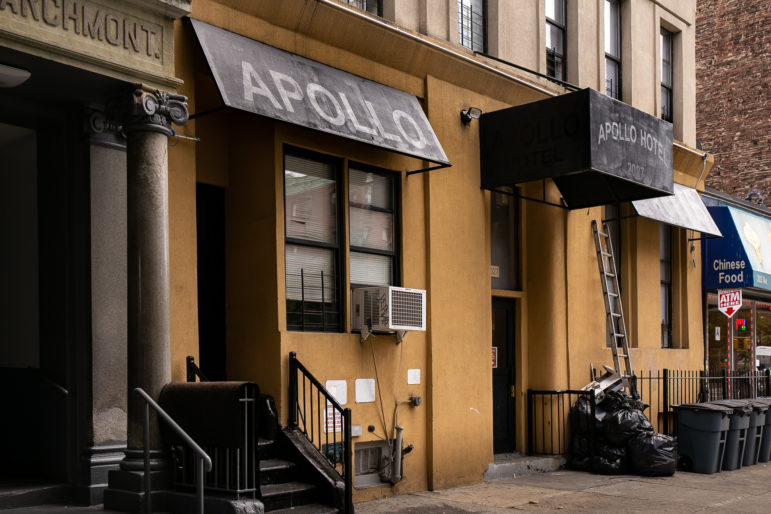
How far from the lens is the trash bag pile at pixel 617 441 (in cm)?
1317

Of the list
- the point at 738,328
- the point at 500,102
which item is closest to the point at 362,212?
the point at 500,102

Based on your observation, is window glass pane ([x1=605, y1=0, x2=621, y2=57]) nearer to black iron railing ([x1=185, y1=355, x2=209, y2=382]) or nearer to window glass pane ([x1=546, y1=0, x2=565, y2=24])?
window glass pane ([x1=546, y1=0, x2=565, y2=24])

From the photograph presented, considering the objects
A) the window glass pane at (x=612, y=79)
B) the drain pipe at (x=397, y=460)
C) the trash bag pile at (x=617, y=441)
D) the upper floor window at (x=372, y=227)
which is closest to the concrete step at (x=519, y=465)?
the trash bag pile at (x=617, y=441)

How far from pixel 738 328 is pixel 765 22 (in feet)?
33.9

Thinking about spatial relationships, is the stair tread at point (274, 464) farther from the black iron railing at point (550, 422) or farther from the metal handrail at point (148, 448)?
the black iron railing at point (550, 422)

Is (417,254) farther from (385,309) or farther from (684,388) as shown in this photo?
(684,388)

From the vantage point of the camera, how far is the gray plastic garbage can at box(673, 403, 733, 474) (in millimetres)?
13891

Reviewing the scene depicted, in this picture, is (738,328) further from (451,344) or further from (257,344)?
(257,344)

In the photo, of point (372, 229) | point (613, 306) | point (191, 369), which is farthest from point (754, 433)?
point (191, 369)

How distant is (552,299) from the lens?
1410 cm

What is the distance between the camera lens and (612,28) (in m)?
16.8

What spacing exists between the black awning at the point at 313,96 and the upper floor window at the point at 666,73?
29.1 ft

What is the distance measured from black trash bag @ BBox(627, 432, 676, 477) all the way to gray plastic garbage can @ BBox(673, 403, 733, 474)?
2.84ft

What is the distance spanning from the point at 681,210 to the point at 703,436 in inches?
176
